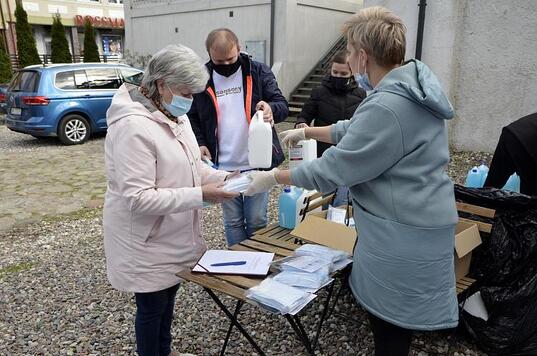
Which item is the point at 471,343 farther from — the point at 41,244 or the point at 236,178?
the point at 41,244

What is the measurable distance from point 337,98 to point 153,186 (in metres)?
2.40

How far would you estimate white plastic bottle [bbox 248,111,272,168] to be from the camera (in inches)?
111

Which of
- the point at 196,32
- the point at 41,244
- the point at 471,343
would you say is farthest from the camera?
the point at 196,32

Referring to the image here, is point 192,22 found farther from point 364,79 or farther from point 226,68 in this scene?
point 364,79

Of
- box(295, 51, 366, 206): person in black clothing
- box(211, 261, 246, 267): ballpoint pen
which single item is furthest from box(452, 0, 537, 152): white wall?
box(211, 261, 246, 267): ballpoint pen

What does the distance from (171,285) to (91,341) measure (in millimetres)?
1160

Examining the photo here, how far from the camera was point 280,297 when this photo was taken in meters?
1.78

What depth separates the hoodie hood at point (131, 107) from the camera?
1.84 m

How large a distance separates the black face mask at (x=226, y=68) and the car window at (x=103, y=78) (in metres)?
7.30

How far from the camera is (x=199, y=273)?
6.72 ft

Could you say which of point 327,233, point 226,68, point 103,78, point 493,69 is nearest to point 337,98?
point 226,68

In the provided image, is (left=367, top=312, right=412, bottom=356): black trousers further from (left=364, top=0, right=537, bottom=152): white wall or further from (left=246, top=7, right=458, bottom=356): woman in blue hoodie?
(left=364, top=0, right=537, bottom=152): white wall

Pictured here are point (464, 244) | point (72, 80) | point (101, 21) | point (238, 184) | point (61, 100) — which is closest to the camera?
point (238, 184)

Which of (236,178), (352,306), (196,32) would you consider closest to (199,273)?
(236,178)
